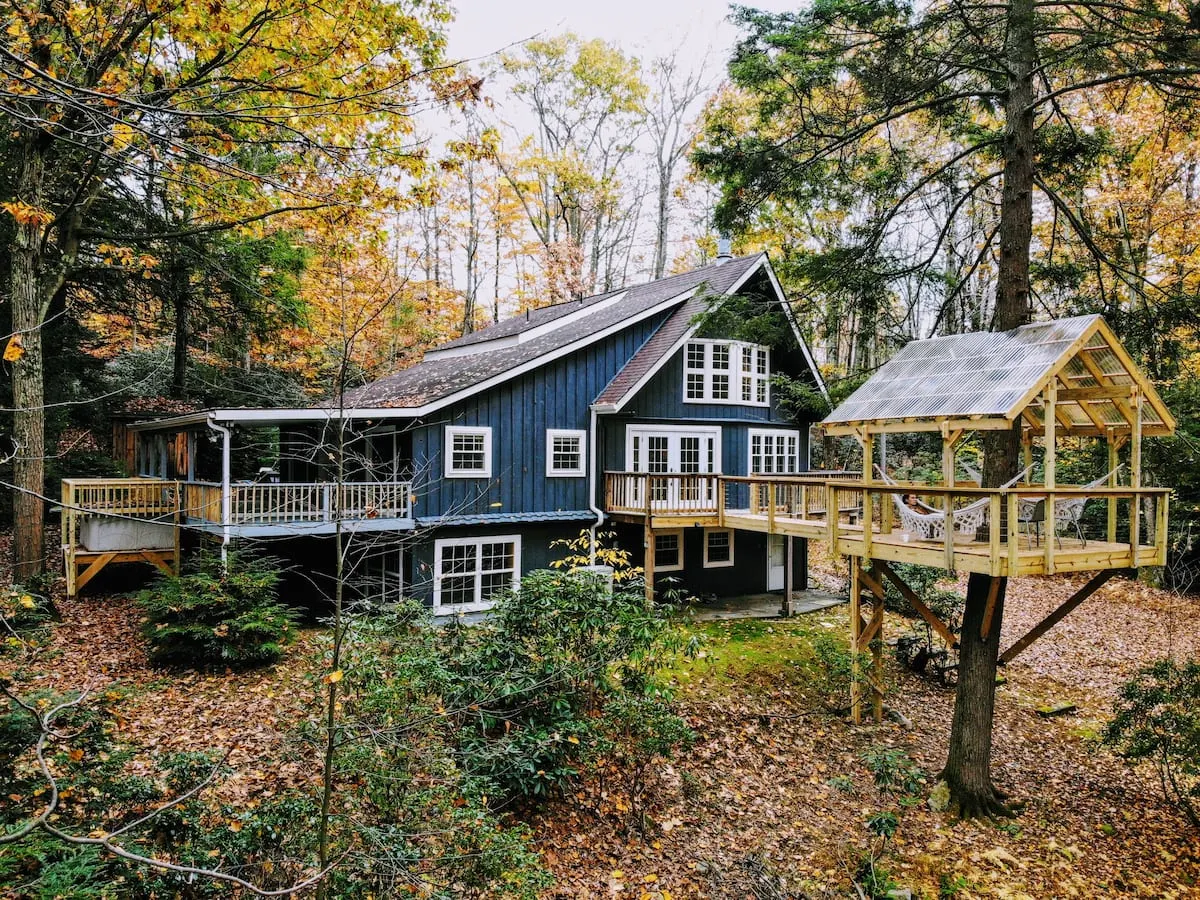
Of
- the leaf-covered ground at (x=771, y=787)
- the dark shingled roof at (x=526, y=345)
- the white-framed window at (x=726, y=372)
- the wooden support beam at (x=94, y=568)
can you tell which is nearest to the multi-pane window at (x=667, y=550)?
the white-framed window at (x=726, y=372)

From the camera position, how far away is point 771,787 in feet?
28.6

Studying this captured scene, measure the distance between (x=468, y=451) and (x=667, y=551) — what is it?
576 centimetres

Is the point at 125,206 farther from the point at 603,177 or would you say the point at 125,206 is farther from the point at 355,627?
the point at 603,177

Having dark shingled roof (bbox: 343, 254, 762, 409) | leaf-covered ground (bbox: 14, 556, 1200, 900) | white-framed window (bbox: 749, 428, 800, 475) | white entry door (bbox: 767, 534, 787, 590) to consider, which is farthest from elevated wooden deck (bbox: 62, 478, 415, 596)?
white entry door (bbox: 767, 534, 787, 590)

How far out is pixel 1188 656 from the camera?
43.8ft

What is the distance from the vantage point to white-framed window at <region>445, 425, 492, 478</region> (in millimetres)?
13516

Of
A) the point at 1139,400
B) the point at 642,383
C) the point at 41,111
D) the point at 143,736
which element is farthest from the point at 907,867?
the point at 41,111

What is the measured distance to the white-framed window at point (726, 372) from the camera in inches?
645

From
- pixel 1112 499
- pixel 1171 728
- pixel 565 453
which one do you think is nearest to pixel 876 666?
pixel 1171 728

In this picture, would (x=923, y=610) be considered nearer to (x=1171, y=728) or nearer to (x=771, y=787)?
(x=1171, y=728)

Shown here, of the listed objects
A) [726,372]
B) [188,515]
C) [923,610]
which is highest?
[726,372]

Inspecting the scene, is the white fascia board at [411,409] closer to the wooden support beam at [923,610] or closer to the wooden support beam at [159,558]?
the wooden support beam at [159,558]

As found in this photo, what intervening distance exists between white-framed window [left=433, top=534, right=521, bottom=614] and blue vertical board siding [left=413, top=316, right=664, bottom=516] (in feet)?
2.33

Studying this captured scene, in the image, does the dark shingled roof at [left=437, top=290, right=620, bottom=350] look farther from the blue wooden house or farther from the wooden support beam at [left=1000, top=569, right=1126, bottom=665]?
the wooden support beam at [left=1000, top=569, right=1126, bottom=665]
